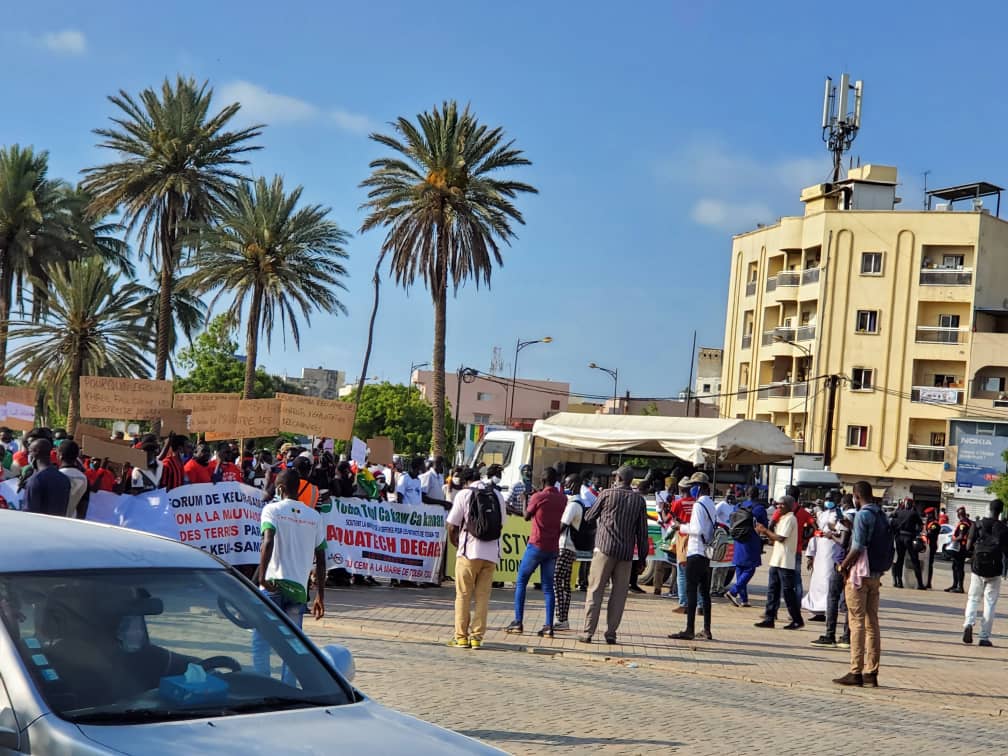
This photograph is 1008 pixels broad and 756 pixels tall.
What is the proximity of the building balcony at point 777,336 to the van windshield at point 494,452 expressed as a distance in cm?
3993

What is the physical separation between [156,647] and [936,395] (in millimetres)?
63860

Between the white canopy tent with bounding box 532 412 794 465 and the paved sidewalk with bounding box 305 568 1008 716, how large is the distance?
640cm

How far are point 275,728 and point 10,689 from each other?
2.74ft

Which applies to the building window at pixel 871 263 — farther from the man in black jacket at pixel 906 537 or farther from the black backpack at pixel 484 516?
the black backpack at pixel 484 516

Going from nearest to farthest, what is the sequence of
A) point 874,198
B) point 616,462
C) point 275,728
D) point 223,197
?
point 275,728 → point 616,462 → point 223,197 → point 874,198

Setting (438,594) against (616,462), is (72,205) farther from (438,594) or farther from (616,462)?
(438,594)

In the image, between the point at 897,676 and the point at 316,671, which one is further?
the point at 897,676

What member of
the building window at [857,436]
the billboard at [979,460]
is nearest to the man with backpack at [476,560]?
the billboard at [979,460]

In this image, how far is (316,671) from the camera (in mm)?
4820

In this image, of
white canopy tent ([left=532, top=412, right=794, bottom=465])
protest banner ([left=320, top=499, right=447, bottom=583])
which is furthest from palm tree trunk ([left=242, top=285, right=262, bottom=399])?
protest banner ([left=320, top=499, right=447, bottom=583])

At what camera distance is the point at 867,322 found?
6612 centimetres

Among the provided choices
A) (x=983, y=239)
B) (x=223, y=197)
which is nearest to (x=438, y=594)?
(x=223, y=197)

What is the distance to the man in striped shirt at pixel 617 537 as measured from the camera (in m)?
13.7

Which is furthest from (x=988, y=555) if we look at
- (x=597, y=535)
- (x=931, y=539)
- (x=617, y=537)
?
(x=931, y=539)
